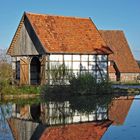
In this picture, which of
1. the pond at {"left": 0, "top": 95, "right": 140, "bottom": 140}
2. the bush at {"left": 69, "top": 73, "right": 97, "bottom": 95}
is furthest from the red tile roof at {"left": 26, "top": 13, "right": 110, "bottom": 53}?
the pond at {"left": 0, "top": 95, "right": 140, "bottom": 140}

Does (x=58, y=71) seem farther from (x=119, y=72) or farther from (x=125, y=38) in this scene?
(x=125, y=38)

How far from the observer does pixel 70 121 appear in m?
22.1

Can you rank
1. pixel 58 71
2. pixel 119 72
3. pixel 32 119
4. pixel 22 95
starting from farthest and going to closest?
pixel 119 72 → pixel 58 71 → pixel 22 95 → pixel 32 119

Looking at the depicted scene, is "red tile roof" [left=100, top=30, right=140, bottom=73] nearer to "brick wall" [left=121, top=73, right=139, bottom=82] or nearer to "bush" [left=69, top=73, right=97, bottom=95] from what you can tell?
"brick wall" [left=121, top=73, right=139, bottom=82]

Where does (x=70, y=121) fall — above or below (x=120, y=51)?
below

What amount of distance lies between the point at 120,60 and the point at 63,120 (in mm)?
43668

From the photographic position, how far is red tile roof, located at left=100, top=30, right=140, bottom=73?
212ft

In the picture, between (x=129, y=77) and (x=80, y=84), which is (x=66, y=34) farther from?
(x=129, y=77)

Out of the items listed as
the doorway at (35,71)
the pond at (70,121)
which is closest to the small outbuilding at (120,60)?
the doorway at (35,71)

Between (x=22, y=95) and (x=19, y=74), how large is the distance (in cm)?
1128

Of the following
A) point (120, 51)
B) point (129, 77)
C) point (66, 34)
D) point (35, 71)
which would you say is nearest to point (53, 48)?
point (66, 34)

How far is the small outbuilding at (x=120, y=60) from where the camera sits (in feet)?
210

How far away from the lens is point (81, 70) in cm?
4372

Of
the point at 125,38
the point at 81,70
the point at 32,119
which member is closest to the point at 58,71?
the point at 81,70
